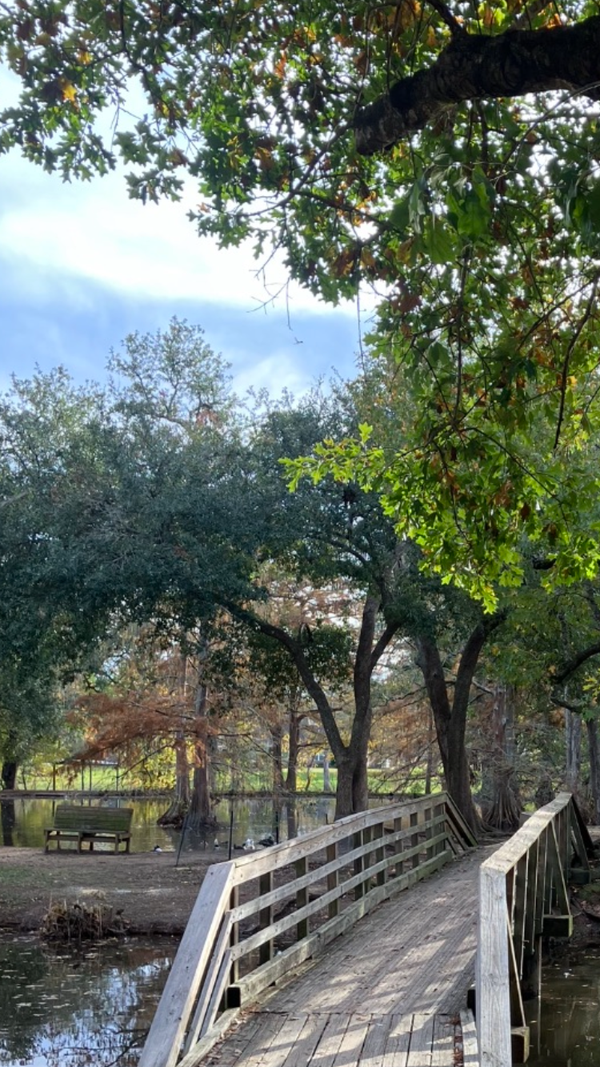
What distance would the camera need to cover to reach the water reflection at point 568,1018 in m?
9.31

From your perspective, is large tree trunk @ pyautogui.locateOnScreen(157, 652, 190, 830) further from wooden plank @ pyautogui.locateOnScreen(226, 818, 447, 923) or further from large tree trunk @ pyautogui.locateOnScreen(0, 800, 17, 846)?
wooden plank @ pyautogui.locateOnScreen(226, 818, 447, 923)

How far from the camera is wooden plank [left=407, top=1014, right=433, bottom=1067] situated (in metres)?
5.38

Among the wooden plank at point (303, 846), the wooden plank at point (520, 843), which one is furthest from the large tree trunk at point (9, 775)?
the wooden plank at point (520, 843)

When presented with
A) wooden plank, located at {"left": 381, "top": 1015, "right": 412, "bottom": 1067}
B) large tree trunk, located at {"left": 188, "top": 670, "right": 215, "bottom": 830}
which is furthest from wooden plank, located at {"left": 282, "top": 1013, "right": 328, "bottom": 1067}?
large tree trunk, located at {"left": 188, "top": 670, "right": 215, "bottom": 830}

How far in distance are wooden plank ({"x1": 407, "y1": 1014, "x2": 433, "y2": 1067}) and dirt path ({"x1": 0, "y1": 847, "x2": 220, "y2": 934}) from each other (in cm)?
1071

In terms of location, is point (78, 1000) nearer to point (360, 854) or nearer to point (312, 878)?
point (360, 854)

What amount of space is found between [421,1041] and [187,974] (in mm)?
1426

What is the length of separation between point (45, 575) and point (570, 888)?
1064cm

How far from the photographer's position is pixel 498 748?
32.9 meters

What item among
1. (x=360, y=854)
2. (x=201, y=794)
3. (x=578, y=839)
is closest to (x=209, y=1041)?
(x=360, y=854)

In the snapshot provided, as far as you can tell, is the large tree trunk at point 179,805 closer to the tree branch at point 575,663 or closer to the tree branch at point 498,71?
the tree branch at point 575,663

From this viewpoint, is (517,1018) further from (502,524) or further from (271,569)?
(271,569)

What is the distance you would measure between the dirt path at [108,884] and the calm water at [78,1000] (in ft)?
3.05

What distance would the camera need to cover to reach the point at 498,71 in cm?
498
